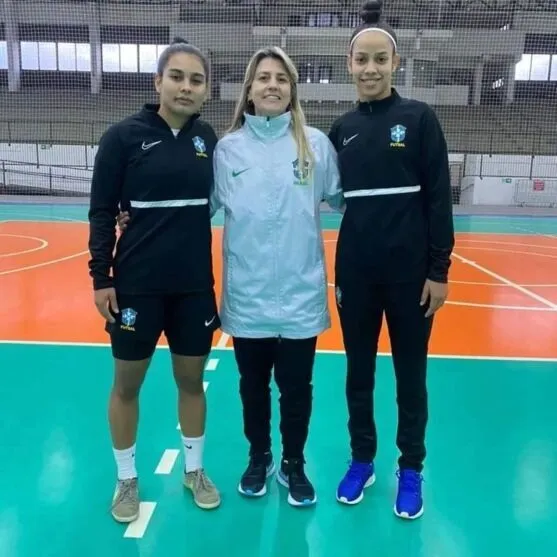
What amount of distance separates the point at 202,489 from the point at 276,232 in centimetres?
106

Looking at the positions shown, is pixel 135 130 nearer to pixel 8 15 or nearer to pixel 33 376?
pixel 33 376

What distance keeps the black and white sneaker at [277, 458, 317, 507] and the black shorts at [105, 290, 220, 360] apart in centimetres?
60

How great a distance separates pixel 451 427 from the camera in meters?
2.97

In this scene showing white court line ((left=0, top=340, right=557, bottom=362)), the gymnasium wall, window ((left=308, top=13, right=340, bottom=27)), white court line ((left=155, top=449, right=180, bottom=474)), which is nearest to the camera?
white court line ((left=155, top=449, right=180, bottom=474))

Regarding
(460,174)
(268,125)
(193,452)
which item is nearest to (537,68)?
(460,174)

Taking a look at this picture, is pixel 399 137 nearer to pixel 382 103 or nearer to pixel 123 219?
pixel 382 103

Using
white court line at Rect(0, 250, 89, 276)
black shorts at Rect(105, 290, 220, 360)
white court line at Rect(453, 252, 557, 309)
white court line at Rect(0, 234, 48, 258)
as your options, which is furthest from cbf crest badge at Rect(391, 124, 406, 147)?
white court line at Rect(0, 234, 48, 258)

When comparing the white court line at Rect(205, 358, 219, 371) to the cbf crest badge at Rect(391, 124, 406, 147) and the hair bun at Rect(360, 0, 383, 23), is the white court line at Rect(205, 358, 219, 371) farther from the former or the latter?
the hair bun at Rect(360, 0, 383, 23)

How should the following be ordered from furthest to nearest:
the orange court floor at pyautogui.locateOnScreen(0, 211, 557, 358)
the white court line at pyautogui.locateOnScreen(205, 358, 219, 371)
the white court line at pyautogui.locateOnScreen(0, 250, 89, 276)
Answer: the white court line at pyautogui.locateOnScreen(0, 250, 89, 276)
the orange court floor at pyautogui.locateOnScreen(0, 211, 557, 358)
the white court line at pyautogui.locateOnScreen(205, 358, 219, 371)

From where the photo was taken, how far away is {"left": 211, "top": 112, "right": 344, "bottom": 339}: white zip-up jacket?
2.12 m

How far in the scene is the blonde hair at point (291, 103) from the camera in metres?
2.12

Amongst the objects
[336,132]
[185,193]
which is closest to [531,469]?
[336,132]

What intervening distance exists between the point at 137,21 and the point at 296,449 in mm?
20760

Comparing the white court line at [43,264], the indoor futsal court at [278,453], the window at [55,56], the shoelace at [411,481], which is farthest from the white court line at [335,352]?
the window at [55,56]
